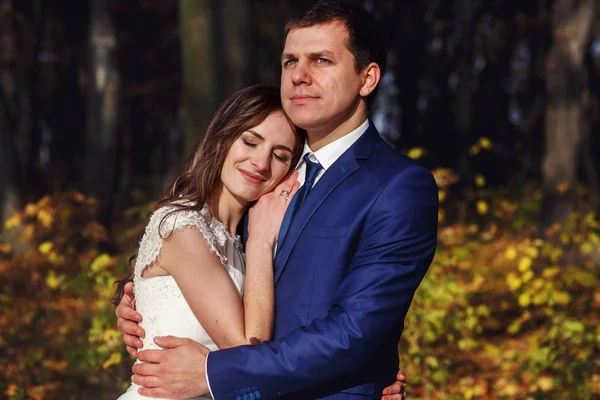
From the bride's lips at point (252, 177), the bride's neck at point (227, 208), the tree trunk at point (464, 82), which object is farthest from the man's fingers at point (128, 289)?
the tree trunk at point (464, 82)

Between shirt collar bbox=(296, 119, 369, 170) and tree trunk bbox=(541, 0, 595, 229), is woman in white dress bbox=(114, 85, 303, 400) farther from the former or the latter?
tree trunk bbox=(541, 0, 595, 229)

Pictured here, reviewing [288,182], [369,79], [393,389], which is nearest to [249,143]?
[288,182]

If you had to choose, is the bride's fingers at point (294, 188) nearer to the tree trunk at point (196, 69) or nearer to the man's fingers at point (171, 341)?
the man's fingers at point (171, 341)

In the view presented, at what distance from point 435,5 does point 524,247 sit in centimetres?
1824

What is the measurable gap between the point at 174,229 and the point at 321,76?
0.93 meters

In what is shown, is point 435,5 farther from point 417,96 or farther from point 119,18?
point 119,18

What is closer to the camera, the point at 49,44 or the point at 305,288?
the point at 305,288

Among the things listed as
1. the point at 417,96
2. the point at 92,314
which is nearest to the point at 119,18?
the point at 417,96

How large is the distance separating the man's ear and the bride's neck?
2.80 feet

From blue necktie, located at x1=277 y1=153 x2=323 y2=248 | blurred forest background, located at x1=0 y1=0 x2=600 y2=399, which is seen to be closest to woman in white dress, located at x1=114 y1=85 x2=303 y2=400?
blue necktie, located at x1=277 y1=153 x2=323 y2=248

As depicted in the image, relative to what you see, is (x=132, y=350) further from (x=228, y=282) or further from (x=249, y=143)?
(x=249, y=143)

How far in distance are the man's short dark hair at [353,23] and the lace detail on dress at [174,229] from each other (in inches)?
36.3

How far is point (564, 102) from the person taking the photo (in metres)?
12.3

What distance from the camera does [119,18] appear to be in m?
24.3
